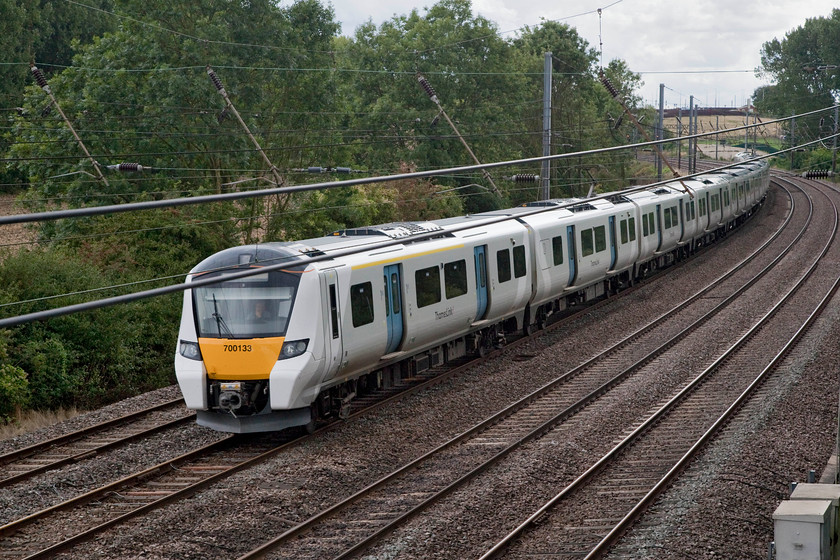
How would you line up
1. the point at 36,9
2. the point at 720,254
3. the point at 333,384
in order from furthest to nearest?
the point at 36,9, the point at 720,254, the point at 333,384

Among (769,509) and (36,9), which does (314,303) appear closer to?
(769,509)

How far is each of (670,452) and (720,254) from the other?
2448cm

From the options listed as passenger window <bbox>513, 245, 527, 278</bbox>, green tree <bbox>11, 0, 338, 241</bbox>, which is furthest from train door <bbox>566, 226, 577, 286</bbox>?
green tree <bbox>11, 0, 338, 241</bbox>

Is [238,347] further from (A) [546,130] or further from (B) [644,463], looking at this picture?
(A) [546,130]

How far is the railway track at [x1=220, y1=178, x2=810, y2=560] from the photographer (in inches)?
392

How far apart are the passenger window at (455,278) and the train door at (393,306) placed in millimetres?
1564

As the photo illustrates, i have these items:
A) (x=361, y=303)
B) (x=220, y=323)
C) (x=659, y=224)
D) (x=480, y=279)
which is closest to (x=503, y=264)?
(x=480, y=279)

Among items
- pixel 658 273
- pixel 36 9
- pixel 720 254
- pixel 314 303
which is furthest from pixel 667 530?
pixel 36 9

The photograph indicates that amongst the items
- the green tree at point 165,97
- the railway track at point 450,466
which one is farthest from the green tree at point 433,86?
the railway track at point 450,466

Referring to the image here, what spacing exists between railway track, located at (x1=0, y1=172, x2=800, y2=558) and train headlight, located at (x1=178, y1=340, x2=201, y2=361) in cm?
131

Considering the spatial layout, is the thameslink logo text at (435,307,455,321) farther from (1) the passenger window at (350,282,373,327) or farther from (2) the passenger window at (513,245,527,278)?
(2) the passenger window at (513,245,527,278)

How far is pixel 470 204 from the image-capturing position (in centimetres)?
4369

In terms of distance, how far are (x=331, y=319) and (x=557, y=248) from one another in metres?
9.52

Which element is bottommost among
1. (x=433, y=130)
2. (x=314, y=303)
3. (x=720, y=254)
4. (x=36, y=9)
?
(x=720, y=254)
